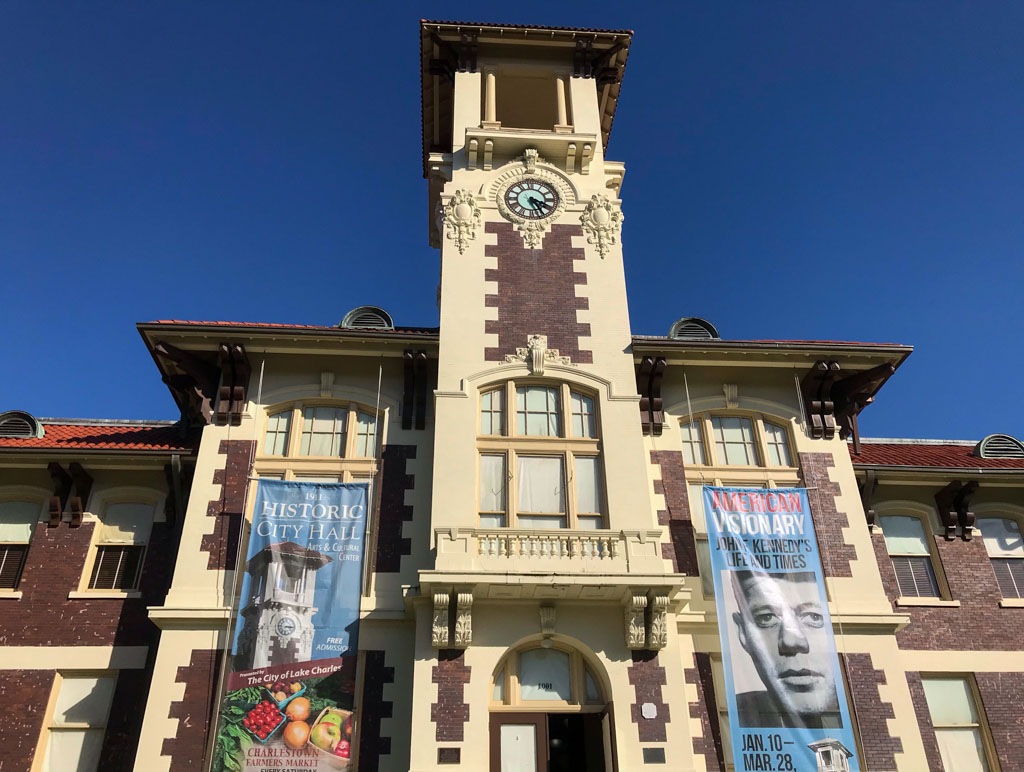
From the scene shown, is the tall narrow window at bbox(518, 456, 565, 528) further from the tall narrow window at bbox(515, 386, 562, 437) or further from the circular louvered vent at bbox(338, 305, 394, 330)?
the circular louvered vent at bbox(338, 305, 394, 330)

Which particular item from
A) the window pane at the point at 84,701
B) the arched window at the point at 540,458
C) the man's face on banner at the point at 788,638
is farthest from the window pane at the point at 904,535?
the window pane at the point at 84,701

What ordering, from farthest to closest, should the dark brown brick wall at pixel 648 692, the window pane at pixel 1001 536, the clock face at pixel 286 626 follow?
the window pane at pixel 1001 536 → the clock face at pixel 286 626 → the dark brown brick wall at pixel 648 692

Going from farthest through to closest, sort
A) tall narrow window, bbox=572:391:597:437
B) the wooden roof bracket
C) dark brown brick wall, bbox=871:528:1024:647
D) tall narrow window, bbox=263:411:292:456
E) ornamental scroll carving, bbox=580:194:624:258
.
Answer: ornamental scroll carving, bbox=580:194:624:258, the wooden roof bracket, tall narrow window, bbox=263:411:292:456, dark brown brick wall, bbox=871:528:1024:647, tall narrow window, bbox=572:391:597:437

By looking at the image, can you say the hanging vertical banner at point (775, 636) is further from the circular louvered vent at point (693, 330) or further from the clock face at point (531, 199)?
the clock face at point (531, 199)

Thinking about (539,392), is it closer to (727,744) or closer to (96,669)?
(727,744)

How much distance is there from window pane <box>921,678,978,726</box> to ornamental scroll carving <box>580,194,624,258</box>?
40.1 feet

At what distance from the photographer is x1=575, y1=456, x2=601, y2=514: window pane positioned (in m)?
16.8

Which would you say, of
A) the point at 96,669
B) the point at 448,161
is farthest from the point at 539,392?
the point at 96,669

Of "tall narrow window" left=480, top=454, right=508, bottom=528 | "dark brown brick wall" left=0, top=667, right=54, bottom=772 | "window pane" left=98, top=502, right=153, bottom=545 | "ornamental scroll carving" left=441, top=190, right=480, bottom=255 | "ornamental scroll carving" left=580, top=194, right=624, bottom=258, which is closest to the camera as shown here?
"dark brown brick wall" left=0, top=667, right=54, bottom=772

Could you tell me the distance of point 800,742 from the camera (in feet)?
49.2

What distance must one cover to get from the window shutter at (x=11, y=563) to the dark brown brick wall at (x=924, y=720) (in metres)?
19.0

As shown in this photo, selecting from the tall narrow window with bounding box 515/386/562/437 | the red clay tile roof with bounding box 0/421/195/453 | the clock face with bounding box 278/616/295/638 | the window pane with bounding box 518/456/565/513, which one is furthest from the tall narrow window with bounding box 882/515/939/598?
the red clay tile roof with bounding box 0/421/195/453

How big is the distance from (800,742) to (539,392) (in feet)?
28.2

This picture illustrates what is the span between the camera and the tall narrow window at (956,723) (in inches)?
666
